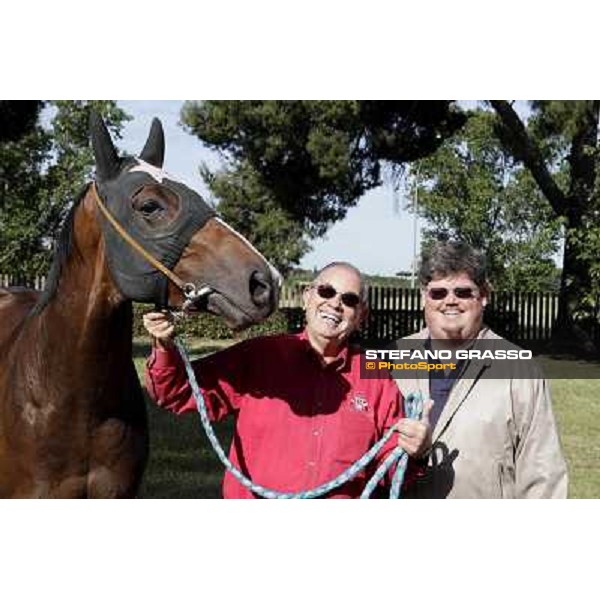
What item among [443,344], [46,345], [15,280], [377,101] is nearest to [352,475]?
[443,344]

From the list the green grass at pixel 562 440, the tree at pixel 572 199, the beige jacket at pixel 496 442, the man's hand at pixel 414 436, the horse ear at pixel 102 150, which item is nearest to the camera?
the man's hand at pixel 414 436

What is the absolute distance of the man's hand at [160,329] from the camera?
2.24 meters

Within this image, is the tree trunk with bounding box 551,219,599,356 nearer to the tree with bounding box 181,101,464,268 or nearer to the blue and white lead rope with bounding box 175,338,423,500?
the tree with bounding box 181,101,464,268

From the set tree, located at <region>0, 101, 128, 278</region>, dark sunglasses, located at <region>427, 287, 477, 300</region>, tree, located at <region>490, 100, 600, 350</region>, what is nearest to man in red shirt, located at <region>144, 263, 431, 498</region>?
dark sunglasses, located at <region>427, 287, 477, 300</region>

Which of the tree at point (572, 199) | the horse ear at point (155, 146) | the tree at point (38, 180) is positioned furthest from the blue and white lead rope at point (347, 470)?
the tree at point (572, 199)

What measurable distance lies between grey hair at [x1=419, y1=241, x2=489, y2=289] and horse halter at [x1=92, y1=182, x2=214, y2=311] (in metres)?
0.71

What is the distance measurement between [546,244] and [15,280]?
2.67 meters

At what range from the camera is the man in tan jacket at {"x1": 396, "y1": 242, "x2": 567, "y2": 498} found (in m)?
2.30

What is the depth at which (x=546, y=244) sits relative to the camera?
4.05 meters

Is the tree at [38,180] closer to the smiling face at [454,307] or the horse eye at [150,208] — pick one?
the horse eye at [150,208]

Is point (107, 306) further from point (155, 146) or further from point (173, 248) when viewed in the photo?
point (155, 146)

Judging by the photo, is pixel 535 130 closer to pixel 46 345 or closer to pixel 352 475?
pixel 352 475

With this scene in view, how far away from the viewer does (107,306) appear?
Result: 97.7 inches

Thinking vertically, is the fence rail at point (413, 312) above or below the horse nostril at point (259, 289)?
below
